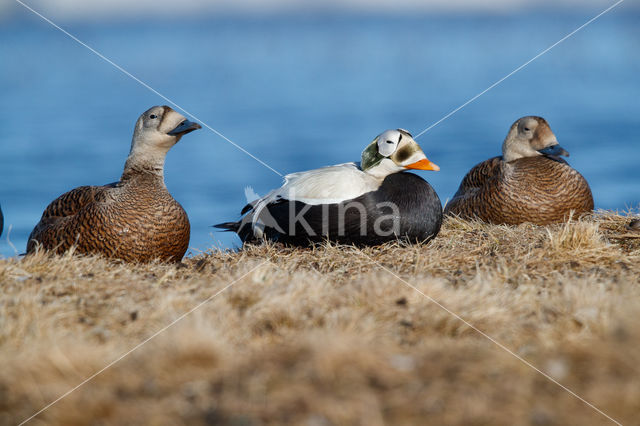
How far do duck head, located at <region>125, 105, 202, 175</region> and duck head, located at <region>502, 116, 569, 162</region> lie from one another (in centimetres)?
329

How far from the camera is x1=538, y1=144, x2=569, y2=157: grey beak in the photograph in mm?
6488

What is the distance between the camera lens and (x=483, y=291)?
→ 3.72 metres

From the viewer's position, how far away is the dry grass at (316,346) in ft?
8.32

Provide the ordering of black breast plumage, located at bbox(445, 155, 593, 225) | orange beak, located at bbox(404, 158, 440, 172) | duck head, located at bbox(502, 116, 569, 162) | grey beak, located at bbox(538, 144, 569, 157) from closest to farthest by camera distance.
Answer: orange beak, located at bbox(404, 158, 440, 172)
black breast plumage, located at bbox(445, 155, 593, 225)
grey beak, located at bbox(538, 144, 569, 157)
duck head, located at bbox(502, 116, 569, 162)

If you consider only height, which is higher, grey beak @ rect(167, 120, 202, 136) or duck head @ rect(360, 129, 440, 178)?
grey beak @ rect(167, 120, 202, 136)

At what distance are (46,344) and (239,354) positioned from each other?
2.86 feet

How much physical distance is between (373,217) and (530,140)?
8.00 ft

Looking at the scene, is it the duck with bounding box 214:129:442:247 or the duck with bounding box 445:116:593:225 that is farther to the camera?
the duck with bounding box 445:116:593:225

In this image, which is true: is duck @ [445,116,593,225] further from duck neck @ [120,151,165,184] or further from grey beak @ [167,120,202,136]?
duck neck @ [120,151,165,184]

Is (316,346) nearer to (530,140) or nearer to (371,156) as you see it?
(371,156)

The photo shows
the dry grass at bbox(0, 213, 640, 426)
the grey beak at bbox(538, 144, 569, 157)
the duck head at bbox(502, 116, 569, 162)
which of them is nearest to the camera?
the dry grass at bbox(0, 213, 640, 426)

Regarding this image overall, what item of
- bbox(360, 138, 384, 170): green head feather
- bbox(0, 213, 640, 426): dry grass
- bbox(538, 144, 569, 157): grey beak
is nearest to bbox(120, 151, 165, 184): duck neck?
bbox(0, 213, 640, 426): dry grass

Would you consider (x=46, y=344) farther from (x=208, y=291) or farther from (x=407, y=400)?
(x=407, y=400)

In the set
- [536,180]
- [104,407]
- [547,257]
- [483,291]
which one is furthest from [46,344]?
[536,180]
